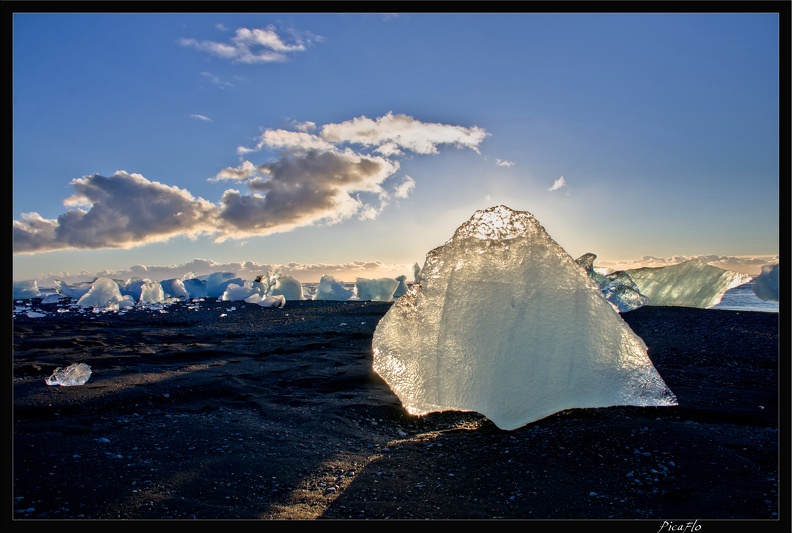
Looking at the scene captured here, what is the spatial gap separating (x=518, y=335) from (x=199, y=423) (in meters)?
2.91

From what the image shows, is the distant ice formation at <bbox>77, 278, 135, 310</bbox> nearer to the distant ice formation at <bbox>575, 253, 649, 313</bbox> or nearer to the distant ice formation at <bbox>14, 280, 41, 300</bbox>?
the distant ice formation at <bbox>14, 280, 41, 300</bbox>

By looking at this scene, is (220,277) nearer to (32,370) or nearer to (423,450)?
(32,370)

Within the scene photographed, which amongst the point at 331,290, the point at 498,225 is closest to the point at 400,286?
the point at 331,290

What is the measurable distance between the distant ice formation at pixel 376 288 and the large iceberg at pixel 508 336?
15.7 metres

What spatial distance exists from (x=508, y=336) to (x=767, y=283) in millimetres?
13745

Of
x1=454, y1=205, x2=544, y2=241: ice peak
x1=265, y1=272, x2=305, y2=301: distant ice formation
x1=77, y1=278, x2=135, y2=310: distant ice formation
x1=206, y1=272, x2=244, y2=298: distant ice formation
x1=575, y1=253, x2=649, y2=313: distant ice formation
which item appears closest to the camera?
x1=454, y1=205, x2=544, y2=241: ice peak

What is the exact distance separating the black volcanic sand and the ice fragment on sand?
0.65 ft

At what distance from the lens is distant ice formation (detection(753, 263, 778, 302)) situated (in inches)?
523

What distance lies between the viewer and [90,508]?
2.65 metres

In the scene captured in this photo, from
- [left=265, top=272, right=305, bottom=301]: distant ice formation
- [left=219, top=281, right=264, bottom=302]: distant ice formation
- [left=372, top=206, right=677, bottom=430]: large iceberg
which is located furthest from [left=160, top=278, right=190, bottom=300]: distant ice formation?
[left=372, top=206, right=677, bottom=430]: large iceberg

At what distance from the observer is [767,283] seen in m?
13.5

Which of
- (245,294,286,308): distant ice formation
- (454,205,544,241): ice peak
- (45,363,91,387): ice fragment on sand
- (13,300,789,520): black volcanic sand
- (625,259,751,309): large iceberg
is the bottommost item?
(13,300,789,520): black volcanic sand

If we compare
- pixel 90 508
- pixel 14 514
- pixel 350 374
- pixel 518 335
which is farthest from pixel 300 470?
pixel 350 374

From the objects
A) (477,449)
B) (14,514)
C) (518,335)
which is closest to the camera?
(14,514)
